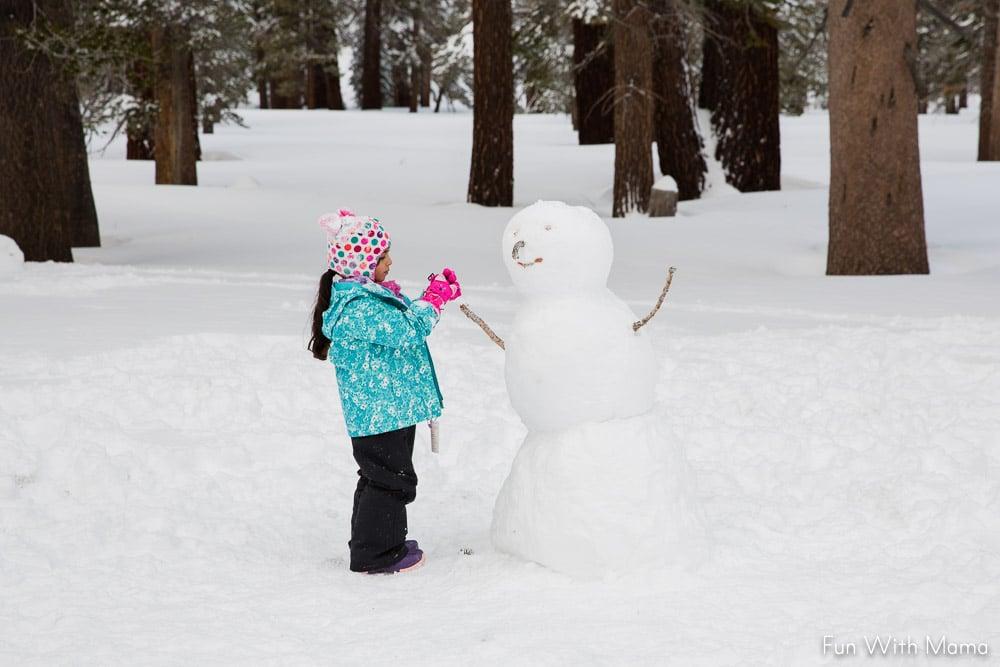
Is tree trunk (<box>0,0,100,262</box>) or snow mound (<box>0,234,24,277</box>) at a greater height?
tree trunk (<box>0,0,100,262</box>)

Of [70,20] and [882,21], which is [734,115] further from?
[70,20]

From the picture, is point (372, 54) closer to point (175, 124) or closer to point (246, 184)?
point (175, 124)

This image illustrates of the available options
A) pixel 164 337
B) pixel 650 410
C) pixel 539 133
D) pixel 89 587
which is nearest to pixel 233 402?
pixel 164 337

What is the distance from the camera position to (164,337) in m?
7.60

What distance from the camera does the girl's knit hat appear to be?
4.53m

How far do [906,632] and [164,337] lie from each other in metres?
5.27

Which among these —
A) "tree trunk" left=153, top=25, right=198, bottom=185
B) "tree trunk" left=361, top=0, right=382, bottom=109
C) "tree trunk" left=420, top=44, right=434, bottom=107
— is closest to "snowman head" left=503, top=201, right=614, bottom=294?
"tree trunk" left=153, top=25, right=198, bottom=185

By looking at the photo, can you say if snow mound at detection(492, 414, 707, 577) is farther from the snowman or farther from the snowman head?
the snowman head

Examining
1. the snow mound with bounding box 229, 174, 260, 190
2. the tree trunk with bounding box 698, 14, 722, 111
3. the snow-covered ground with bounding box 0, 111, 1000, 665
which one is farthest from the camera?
the snow mound with bounding box 229, 174, 260, 190

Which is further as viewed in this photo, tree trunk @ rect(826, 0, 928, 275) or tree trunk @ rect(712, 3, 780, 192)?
tree trunk @ rect(712, 3, 780, 192)

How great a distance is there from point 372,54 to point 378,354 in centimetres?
3576

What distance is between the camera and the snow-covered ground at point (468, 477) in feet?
13.1

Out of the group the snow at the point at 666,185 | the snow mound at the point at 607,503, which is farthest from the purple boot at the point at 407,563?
the snow at the point at 666,185

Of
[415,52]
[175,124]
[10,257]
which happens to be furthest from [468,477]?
[415,52]
